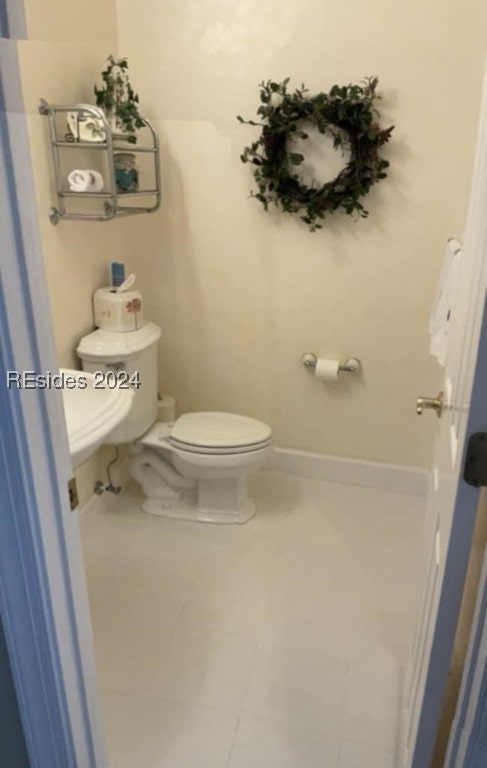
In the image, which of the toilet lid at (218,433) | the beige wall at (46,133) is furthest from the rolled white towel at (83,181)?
the toilet lid at (218,433)

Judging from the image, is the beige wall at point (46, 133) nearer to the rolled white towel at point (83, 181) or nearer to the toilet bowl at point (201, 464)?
the rolled white towel at point (83, 181)

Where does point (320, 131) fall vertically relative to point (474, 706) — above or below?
above

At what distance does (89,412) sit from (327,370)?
48.8 inches

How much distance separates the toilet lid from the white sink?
643 millimetres

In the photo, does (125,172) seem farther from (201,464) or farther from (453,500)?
(453,500)

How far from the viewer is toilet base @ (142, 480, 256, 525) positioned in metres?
2.52

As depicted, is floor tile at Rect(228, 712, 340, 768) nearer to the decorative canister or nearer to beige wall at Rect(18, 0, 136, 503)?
beige wall at Rect(18, 0, 136, 503)

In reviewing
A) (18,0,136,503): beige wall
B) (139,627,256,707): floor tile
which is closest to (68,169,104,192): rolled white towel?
(18,0,136,503): beige wall

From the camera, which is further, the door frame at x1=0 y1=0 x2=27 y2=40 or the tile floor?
the tile floor

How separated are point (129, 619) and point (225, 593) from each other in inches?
13.7

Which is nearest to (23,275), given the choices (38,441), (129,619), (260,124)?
(38,441)

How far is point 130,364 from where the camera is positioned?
233cm

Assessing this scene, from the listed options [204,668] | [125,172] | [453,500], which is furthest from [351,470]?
[453,500]

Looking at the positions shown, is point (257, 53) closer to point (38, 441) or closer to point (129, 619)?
point (38, 441)
